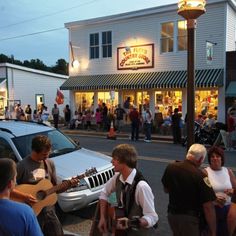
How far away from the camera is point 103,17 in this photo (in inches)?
985

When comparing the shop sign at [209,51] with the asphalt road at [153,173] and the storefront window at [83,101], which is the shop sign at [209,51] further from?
the storefront window at [83,101]

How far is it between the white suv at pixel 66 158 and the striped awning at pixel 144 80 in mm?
13863

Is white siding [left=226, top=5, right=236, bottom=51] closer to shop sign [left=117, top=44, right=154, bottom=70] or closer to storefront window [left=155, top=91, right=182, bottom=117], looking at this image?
storefront window [left=155, top=91, right=182, bottom=117]

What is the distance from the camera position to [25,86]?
116 ft

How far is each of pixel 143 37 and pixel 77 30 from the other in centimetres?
544

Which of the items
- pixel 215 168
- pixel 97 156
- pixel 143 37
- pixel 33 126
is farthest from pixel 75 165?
pixel 143 37

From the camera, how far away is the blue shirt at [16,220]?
2.29m

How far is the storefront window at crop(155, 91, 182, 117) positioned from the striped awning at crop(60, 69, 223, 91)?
1.08 m

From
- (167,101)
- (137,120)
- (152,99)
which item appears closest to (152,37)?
(152,99)

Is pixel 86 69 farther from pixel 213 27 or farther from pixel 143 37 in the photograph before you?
pixel 213 27

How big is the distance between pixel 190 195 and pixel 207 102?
58.7 ft

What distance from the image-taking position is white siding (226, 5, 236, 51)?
816 inches

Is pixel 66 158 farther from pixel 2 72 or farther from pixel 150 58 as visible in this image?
pixel 2 72

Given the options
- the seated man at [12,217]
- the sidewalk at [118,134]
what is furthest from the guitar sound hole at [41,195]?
the sidewalk at [118,134]
